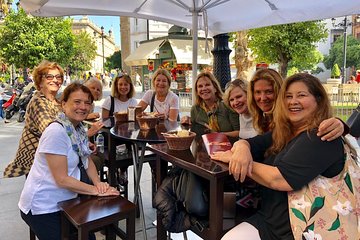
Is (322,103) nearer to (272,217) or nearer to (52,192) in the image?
(272,217)

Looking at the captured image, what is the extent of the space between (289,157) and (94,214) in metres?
1.05

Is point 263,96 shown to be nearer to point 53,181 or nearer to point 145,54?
point 53,181

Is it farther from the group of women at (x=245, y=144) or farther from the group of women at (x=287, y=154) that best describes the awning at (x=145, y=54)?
the group of women at (x=287, y=154)

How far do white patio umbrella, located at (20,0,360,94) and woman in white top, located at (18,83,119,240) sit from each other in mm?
1723

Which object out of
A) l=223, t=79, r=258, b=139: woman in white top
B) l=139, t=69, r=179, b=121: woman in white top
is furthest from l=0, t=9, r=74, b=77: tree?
l=223, t=79, r=258, b=139: woman in white top

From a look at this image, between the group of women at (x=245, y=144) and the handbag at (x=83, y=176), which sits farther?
the handbag at (x=83, y=176)

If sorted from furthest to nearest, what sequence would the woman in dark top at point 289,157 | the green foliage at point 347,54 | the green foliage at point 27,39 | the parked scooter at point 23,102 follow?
the green foliage at point 347,54 < the green foliage at point 27,39 < the parked scooter at point 23,102 < the woman in dark top at point 289,157

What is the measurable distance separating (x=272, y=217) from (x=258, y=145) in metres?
0.41

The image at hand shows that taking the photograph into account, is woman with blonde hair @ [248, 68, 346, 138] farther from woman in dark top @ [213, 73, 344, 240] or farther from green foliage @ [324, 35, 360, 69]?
green foliage @ [324, 35, 360, 69]

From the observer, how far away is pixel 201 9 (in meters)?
3.63

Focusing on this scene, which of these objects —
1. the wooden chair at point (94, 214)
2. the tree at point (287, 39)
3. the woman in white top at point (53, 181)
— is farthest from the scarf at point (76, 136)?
the tree at point (287, 39)

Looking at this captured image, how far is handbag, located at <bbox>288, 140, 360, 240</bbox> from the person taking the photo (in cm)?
132

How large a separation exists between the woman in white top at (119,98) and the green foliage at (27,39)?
34.6ft

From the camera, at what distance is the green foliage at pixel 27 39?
12805 millimetres
